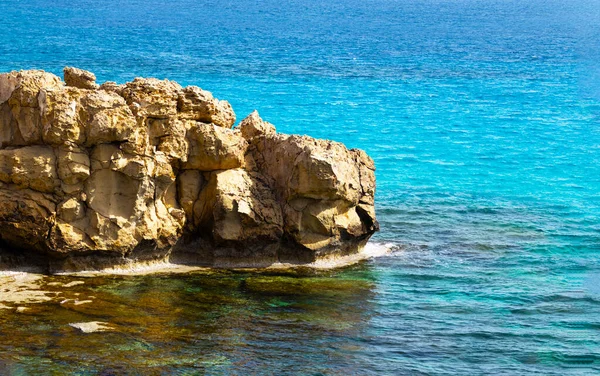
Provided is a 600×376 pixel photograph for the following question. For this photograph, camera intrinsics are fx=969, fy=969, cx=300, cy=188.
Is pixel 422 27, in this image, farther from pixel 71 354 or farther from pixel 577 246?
pixel 71 354

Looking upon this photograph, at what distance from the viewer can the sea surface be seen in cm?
1479

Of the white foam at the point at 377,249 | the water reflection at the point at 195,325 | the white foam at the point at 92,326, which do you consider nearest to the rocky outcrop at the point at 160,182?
the white foam at the point at 377,249

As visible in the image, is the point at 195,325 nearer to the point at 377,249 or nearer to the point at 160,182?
the point at 160,182

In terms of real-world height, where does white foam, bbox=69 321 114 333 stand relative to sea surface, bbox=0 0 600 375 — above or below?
below

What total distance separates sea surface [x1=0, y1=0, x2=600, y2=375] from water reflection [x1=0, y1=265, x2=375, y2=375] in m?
0.04

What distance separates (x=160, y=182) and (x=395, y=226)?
6.61 m

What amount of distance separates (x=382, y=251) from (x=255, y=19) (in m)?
60.3

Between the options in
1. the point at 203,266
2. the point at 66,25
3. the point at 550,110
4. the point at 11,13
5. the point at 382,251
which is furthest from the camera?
the point at 11,13

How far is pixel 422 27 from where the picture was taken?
7600 centimetres

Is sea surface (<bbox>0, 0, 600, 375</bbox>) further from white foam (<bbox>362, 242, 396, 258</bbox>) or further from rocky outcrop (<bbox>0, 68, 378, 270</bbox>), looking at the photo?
rocky outcrop (<bbox>0, 68, 378, 270</bbox>)

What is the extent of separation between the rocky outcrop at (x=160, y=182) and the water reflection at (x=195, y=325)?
2.50 ft

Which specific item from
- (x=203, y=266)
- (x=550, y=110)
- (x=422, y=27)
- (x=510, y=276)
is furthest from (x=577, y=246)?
(x=422, y=27)

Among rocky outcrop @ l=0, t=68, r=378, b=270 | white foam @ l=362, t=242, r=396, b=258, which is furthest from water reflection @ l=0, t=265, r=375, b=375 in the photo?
white foam @ l=362, t=242, r=396, b=258

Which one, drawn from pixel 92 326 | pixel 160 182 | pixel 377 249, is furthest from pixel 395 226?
pixel 92 326
